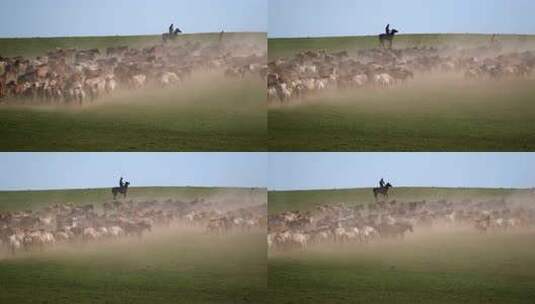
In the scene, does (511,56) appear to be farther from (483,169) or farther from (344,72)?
(344,72)

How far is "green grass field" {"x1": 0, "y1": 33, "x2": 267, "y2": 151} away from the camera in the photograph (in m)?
3.92

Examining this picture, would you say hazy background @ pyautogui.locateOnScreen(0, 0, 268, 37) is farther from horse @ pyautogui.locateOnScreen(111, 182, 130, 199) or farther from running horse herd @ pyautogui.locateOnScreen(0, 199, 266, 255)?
running horse herd @ pyautogui.locateOnScreen(0, 199, 266, 255)

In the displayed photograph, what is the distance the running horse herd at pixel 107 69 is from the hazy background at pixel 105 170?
1.19ft

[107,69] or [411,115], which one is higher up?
[107,69]

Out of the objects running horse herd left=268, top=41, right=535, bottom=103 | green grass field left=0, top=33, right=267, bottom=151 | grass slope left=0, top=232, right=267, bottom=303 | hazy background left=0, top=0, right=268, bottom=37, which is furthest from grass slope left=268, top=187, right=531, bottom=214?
hazy background left=0, top=0, right=268, bottom=37

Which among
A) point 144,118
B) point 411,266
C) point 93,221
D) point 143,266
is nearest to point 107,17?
point 144,118

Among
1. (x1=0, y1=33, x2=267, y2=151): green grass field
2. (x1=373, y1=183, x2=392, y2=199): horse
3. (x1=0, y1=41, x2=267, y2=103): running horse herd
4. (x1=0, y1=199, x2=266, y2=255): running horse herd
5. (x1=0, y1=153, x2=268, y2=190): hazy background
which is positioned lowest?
(x1=0, y1=199, x2=266, y2=255): running horse herd

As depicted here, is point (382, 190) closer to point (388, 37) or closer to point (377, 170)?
point (377, 170)

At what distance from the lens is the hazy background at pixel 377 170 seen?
3844mm

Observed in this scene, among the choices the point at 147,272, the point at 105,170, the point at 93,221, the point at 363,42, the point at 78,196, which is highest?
the point at 363,42

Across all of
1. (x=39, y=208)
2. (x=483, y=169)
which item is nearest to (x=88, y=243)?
(x=39, y=208)

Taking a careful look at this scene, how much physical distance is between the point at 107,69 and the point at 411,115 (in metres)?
1.85

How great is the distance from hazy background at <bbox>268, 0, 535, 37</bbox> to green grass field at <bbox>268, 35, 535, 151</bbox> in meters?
0.05

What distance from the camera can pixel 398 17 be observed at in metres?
3.88
